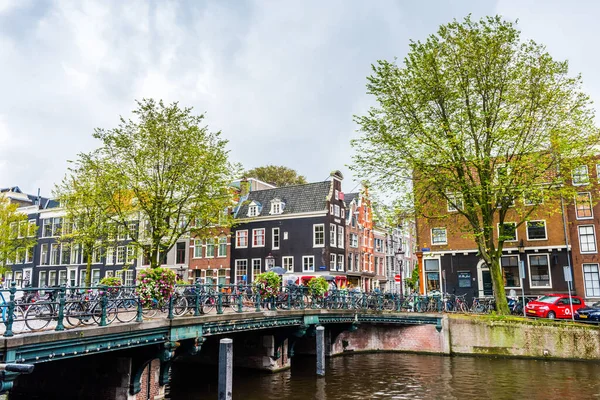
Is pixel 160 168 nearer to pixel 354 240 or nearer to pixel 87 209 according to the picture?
pixel 87 209

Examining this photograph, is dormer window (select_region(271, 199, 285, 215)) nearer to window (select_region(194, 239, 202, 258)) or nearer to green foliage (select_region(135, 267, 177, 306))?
window (select_region(194, 239, 202, 258))

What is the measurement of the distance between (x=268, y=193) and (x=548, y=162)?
28373mm

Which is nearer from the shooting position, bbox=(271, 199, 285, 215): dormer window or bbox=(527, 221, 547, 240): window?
bbox=(527, 221, 547, 240): window

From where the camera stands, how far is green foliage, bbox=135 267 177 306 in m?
14.2

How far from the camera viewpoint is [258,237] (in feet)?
152

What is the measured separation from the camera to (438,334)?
86.7 ft

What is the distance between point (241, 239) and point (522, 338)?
28927 mm

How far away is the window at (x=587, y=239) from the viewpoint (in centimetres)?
3375

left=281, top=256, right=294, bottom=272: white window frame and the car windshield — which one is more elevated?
left=281, top=256, right=294, bottom=272: white window frame

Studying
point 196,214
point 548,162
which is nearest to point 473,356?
point 548,162

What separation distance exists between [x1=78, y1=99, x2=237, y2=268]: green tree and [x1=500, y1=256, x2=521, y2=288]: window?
2175cm

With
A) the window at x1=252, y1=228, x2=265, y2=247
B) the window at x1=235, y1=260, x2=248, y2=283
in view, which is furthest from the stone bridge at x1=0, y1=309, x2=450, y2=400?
the window at x1=235, y1=260, x2=248, y2=283

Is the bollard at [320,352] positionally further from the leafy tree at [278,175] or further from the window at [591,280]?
the leafy tree at [278,175]

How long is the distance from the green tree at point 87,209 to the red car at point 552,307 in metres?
26.8
